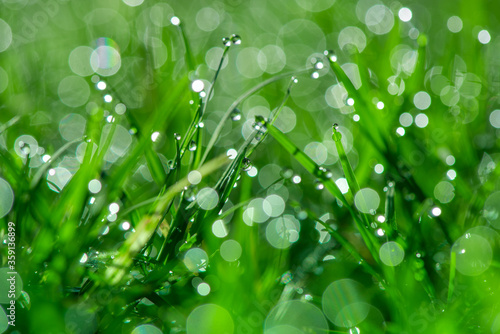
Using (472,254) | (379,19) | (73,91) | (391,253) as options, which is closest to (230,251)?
(391,253)

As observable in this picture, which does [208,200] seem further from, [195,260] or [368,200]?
[368,200]

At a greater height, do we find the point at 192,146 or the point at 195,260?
the point at 192,146

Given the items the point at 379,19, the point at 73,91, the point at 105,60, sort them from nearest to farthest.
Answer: the point at 73,91 < the point at 105,60 < the point at 379,19

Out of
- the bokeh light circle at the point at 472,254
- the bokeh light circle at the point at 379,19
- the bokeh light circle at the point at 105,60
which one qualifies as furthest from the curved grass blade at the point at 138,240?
the bokeh light circle at the point at 379,19

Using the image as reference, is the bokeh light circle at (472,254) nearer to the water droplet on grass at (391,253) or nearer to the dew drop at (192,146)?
the water droplet on grass at (391,253)

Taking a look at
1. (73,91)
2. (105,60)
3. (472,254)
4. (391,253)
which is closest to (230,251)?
(391,253)

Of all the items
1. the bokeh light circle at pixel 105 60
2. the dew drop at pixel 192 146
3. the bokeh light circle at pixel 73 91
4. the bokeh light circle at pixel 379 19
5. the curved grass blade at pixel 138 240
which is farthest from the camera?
the bokeh light circle at pixel 379 19

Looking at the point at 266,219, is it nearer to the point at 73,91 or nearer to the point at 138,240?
the point at 138,240

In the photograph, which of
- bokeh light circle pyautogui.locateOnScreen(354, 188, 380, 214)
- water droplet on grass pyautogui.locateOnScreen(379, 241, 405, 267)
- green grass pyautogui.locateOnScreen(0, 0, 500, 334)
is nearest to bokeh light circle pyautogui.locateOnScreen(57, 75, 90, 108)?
green grass pyautogui.locateOnScreen(0, 0, 500, 334)

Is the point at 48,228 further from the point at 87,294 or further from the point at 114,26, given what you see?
the point at 114,26

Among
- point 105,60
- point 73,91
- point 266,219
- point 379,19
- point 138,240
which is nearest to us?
point 138,240

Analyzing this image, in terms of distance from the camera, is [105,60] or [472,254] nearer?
[472,254]
